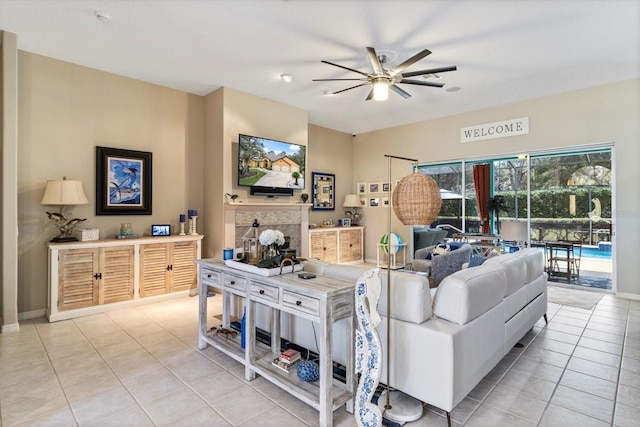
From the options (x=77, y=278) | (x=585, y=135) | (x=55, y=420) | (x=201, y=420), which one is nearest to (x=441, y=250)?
(x=585, y=135)

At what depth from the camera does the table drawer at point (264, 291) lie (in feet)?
7.41

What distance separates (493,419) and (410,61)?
121 inches

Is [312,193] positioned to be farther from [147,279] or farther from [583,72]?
[583,72]

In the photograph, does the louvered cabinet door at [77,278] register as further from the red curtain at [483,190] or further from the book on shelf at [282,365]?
the red curtain at [483,190]

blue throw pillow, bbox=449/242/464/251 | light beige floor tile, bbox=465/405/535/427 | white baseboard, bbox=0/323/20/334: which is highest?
Result: blue throw pillow, bbox=449/242/464/251

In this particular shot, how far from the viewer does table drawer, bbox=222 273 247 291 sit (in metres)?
2.53

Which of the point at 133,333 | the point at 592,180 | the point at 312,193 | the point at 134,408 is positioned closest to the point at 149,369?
the point at 134,408

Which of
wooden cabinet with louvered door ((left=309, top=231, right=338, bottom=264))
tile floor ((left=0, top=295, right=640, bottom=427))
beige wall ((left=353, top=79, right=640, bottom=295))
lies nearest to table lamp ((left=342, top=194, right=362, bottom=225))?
wooden cabinet with louvered door ((left=309, top=231, right=338, bottom=264))

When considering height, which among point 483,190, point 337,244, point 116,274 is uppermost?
point 483,190

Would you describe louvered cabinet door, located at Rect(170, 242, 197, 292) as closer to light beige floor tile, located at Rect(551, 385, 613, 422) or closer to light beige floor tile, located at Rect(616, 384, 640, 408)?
light beige floor tile, located at Rect(551, 385, 613, 422)

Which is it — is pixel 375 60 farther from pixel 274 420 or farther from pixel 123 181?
pixel 123 181

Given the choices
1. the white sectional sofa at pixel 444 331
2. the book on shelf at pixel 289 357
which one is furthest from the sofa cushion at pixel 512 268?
the book on shelf at pixel 289 357

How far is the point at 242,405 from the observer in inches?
85.6

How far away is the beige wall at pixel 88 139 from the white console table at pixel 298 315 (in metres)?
2.69
